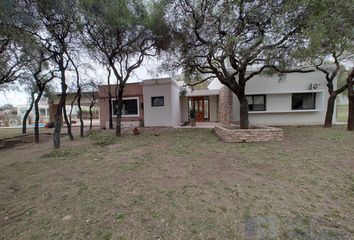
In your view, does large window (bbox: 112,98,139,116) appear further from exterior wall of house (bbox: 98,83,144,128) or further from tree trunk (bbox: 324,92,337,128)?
tree trunk (bbox: 324,92,337,128)

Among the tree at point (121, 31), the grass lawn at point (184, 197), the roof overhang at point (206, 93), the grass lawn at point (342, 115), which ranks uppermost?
the tree at point (121, 31)

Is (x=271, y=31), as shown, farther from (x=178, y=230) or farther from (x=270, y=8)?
(x=178, y=230)

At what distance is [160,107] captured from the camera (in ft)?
41.9

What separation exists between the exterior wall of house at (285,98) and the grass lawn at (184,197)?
6512 millimetres

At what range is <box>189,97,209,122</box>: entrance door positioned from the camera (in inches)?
619

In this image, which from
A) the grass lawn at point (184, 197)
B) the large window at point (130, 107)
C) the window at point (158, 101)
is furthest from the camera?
the large window at point (130, 107)

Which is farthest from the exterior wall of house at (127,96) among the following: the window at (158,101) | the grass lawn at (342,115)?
the grass lawn at (342,115)

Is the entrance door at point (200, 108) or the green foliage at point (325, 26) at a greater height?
the green foliage at point (325, 26)

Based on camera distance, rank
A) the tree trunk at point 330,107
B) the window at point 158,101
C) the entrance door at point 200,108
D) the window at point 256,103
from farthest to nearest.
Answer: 1. the entrance door at point 200,108
2. the window at point 158,101
3. the window at point 256,103
4. the tree trunk at point 330,107

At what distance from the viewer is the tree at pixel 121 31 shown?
6434 millimetres

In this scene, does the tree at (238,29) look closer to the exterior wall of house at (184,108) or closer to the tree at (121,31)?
the tree at (121,31)

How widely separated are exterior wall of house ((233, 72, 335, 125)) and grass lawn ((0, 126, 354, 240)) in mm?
6512

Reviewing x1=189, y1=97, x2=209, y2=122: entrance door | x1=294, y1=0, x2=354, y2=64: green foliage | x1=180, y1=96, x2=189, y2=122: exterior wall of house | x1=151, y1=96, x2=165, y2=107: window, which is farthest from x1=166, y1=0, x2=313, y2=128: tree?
x1=180, y1=96, x2=189, y2=122: exterior wall of house

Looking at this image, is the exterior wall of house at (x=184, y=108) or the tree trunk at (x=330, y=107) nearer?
the tree trunk at (x=330, y=107)
